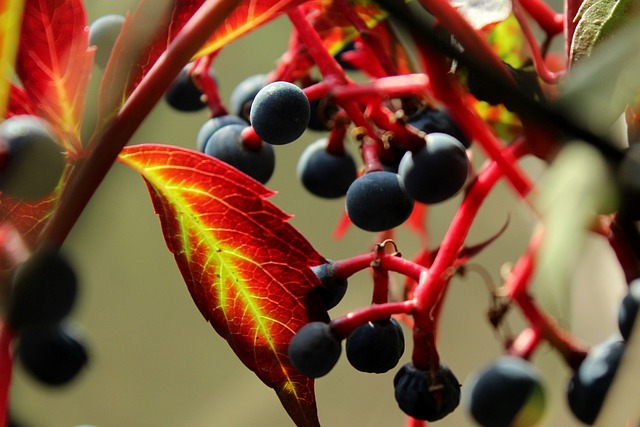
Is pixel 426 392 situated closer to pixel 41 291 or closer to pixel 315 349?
pixel 315 349

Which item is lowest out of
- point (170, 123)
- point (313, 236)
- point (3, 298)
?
point (313, 236)

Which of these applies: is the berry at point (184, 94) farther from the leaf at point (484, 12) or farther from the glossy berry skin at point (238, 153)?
the leaf at point (484, 12)

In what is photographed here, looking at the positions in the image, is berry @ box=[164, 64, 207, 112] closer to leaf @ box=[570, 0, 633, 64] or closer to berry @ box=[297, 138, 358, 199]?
berry @ box=[297, 138, 358, 199]

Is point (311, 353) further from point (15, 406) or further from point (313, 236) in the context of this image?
point (313, 236)

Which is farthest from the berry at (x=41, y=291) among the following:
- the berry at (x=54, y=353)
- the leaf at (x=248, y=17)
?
the leaf at (x=248, y=17)

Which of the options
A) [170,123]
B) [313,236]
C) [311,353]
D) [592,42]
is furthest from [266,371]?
[313,236]

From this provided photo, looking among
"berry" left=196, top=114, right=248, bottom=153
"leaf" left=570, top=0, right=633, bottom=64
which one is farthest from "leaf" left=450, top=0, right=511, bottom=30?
"berry" left=196, top=114, right=248, bottom=153
